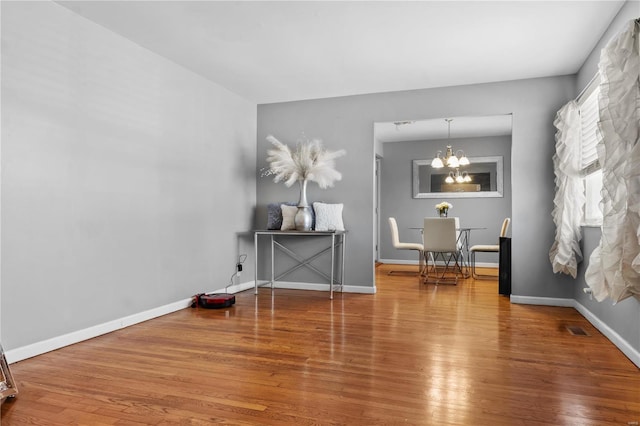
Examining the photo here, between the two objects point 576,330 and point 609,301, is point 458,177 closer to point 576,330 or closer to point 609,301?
point 576,330

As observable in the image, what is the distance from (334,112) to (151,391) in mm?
3762

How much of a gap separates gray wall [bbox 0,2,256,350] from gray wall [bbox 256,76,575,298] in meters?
1.04

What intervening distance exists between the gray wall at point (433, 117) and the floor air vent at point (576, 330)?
0.97m

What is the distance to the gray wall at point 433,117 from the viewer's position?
4348mm

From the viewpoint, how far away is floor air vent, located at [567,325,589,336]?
3.19m

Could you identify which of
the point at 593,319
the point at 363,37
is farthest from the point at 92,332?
the point at 593,319

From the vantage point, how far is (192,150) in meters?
4.22

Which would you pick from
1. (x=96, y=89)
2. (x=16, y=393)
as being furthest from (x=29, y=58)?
(x=16, y=393)

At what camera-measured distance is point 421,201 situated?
8172 mm

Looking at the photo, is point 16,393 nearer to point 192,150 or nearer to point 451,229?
point 192,150

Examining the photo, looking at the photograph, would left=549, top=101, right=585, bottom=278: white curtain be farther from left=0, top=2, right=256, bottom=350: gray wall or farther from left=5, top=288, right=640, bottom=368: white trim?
left=0, top=2, right=256, bottom=350: gray wall

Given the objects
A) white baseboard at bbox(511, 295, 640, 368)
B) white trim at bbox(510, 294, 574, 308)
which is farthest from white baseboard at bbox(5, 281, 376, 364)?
white baseboard at bbox(511, 295, 640, 368)

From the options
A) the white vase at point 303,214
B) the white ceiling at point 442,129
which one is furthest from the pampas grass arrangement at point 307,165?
the white ceiling at point 442,129

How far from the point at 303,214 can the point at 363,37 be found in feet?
6.53
